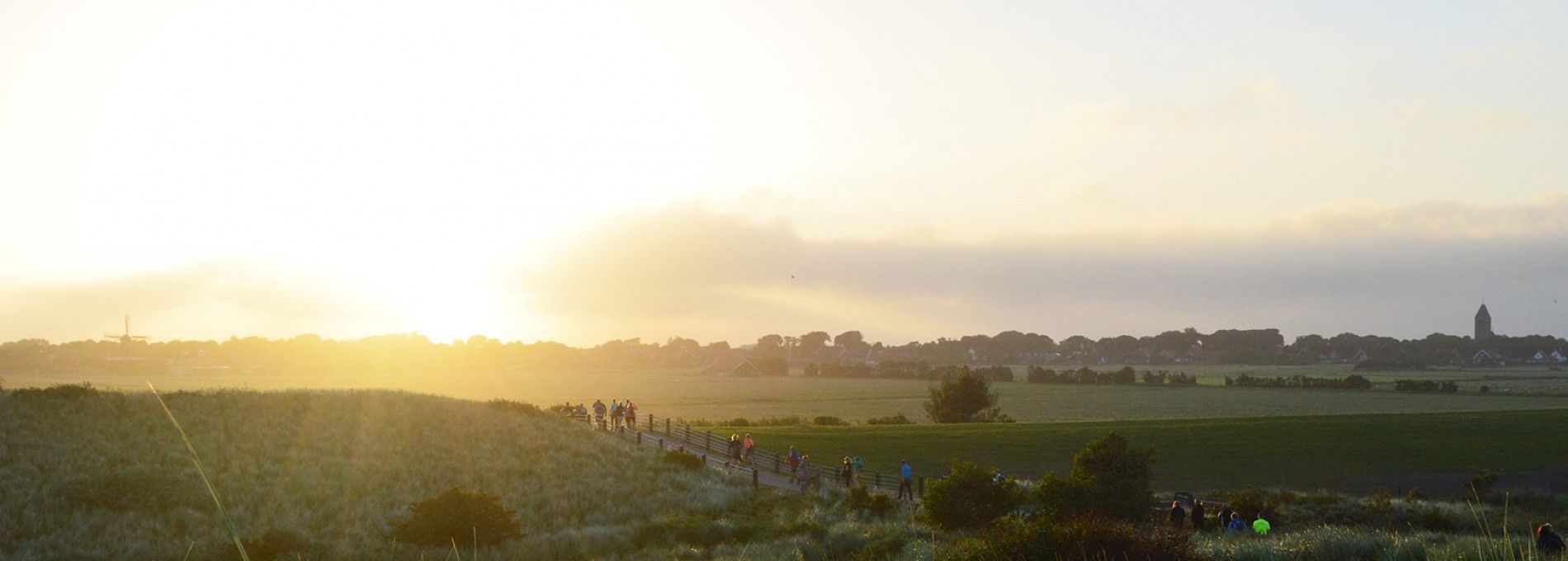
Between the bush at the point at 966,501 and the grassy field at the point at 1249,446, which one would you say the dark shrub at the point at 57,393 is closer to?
the grassy field at the point at 1249,446

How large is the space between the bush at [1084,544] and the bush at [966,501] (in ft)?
43.5

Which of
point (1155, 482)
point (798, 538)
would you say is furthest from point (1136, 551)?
point (1155, 482)

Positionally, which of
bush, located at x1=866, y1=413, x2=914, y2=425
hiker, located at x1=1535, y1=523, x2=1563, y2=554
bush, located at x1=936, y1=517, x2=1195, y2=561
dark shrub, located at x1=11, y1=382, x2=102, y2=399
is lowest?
bush, located at x1=866, y1=413, x2=914, y2=425

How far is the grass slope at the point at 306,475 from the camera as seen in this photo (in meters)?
26.0

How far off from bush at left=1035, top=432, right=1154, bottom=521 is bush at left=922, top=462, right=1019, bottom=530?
3.42 feet

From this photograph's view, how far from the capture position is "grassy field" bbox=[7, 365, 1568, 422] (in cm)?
8138

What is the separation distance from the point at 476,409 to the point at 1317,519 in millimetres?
32782

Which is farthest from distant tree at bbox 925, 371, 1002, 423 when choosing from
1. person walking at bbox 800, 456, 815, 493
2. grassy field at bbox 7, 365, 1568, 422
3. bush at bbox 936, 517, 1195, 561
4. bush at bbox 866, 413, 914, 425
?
bush at bbox 936, 517, 1195, 561

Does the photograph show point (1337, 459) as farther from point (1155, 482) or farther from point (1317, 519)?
point (1317, 519)

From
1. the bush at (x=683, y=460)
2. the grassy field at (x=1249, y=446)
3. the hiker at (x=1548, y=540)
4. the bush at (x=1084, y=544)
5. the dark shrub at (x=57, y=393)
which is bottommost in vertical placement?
the grassy field at (x=1249, y=446)

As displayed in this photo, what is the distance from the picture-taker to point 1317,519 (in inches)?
1167

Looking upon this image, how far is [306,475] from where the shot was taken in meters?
33.1

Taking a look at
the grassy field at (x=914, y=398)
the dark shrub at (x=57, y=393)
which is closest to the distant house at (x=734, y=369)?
the grassy field at (x=914, y=398)

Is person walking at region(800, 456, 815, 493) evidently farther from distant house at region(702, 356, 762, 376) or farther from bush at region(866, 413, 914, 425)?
distant house at region(702, 356, 762, 376)
